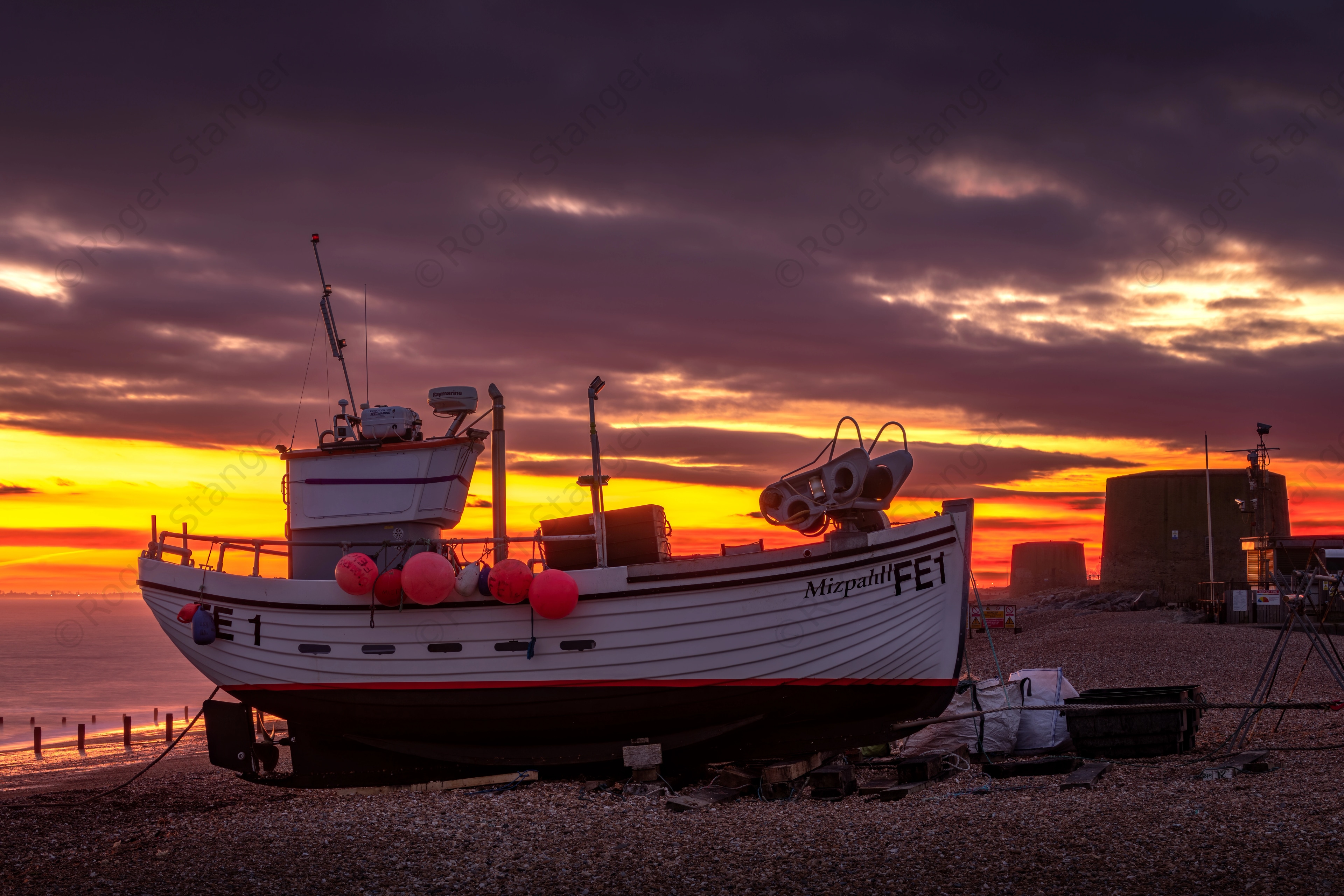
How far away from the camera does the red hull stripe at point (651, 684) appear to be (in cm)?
1305

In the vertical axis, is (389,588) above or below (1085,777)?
above

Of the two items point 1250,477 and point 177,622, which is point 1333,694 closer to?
point 177,622

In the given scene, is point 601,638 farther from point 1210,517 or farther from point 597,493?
point 1210,517

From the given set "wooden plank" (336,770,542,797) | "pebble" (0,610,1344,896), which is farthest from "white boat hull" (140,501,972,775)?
"pebble" (0,610,1344,896)

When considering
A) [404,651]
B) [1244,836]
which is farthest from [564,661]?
[1244,836]

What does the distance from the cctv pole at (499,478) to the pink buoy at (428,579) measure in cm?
95

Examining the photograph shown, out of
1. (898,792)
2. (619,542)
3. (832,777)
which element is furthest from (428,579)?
(898,792)

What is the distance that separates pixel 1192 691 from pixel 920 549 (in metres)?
4.62

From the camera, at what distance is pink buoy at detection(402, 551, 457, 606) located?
13.1 meters

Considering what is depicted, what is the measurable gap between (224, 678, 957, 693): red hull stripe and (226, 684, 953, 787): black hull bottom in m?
0.04

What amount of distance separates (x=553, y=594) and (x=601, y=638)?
940 mm

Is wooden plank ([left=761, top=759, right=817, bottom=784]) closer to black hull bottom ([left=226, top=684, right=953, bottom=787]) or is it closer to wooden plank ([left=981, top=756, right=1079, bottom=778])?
black hull bottom ([left=226, top=684, right=953, bottom=787])

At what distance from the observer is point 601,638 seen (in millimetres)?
13258

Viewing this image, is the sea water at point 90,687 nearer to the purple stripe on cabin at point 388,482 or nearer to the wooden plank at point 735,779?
the purple stripe on cabin at point 388,482
